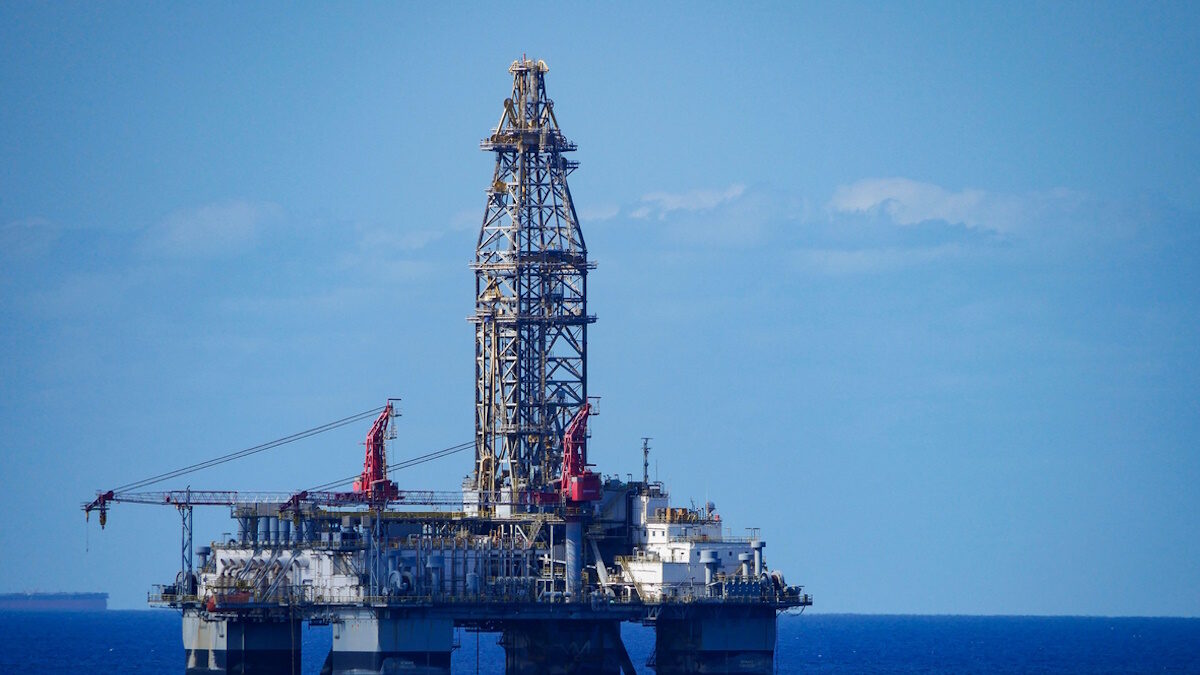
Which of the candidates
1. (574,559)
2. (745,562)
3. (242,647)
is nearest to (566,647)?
(574,559)

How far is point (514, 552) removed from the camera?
111m

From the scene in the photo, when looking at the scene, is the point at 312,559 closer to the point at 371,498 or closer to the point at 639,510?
the point at 371,498

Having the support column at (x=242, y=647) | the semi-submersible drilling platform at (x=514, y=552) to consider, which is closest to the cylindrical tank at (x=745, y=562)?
A: the semi-submersible drilling platform at (x=514, y=552)

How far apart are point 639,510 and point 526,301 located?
13.4 metres

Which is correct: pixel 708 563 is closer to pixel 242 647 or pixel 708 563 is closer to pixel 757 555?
pixel 757 555

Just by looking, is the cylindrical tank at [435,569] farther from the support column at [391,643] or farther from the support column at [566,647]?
the support column at [566,647]

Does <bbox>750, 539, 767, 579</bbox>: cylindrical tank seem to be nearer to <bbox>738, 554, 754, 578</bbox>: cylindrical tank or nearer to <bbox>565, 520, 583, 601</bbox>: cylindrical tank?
<bbox>738, 554, 754, 578</bbox>: cylindrical tank

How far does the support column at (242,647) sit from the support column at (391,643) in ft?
14.8

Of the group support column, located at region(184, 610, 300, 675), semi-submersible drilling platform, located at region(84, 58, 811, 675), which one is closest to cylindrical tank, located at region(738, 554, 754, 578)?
semi-submersible drilling platform, located at region(84, 58, 811, 675)

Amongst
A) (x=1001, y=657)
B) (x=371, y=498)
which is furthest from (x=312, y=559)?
(x=1001, y=657)

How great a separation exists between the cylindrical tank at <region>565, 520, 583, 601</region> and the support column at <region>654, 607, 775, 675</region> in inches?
191

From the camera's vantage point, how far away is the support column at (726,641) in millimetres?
109812

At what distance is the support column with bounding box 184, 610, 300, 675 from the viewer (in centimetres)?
10694

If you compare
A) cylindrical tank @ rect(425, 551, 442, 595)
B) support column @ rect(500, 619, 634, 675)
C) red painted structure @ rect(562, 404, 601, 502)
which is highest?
red painted structure @ rect(562, 404, 601, 502)
